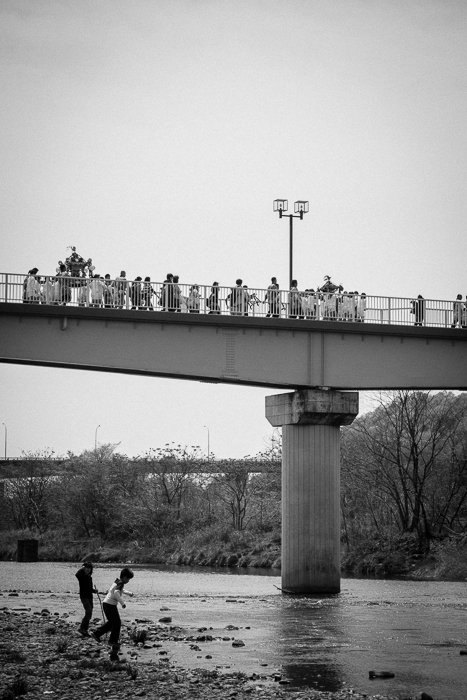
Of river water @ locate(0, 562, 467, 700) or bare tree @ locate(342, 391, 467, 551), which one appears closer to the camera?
river water @ locate(0, 562, 467, 700)

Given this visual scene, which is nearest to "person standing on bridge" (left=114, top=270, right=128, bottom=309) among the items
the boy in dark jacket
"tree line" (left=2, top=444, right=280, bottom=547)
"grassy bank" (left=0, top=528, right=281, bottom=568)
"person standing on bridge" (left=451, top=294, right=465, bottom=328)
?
"person standing on bridge" (left=451, top=294, right=465, bottom=328)

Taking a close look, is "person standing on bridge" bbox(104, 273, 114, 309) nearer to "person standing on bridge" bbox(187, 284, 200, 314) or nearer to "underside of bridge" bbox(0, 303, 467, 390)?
"underside of bridge" bbox(0, 303, 467, 390)

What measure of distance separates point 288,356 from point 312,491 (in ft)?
15.9

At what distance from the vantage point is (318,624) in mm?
28234

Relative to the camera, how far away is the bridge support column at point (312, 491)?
1516 inches

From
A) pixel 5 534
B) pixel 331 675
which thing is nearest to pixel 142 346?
pixel 331 675

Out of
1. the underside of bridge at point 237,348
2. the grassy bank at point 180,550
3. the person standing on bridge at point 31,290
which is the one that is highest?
the person standing on bridge at point 31,290

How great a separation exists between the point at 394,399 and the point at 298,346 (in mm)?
22828

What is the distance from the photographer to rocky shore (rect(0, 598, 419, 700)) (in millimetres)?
17297

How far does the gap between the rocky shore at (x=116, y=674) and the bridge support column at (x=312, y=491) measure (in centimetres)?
1393

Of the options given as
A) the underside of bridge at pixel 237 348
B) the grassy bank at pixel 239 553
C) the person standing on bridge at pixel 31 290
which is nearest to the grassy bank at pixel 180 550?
the grassy bank at pixel 239 553

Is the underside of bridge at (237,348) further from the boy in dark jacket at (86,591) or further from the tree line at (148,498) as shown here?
the tree line at (148,498)

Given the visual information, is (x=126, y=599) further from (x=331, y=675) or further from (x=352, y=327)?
(x=331, y=675)

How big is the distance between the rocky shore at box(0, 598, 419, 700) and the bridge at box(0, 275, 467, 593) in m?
14.0
